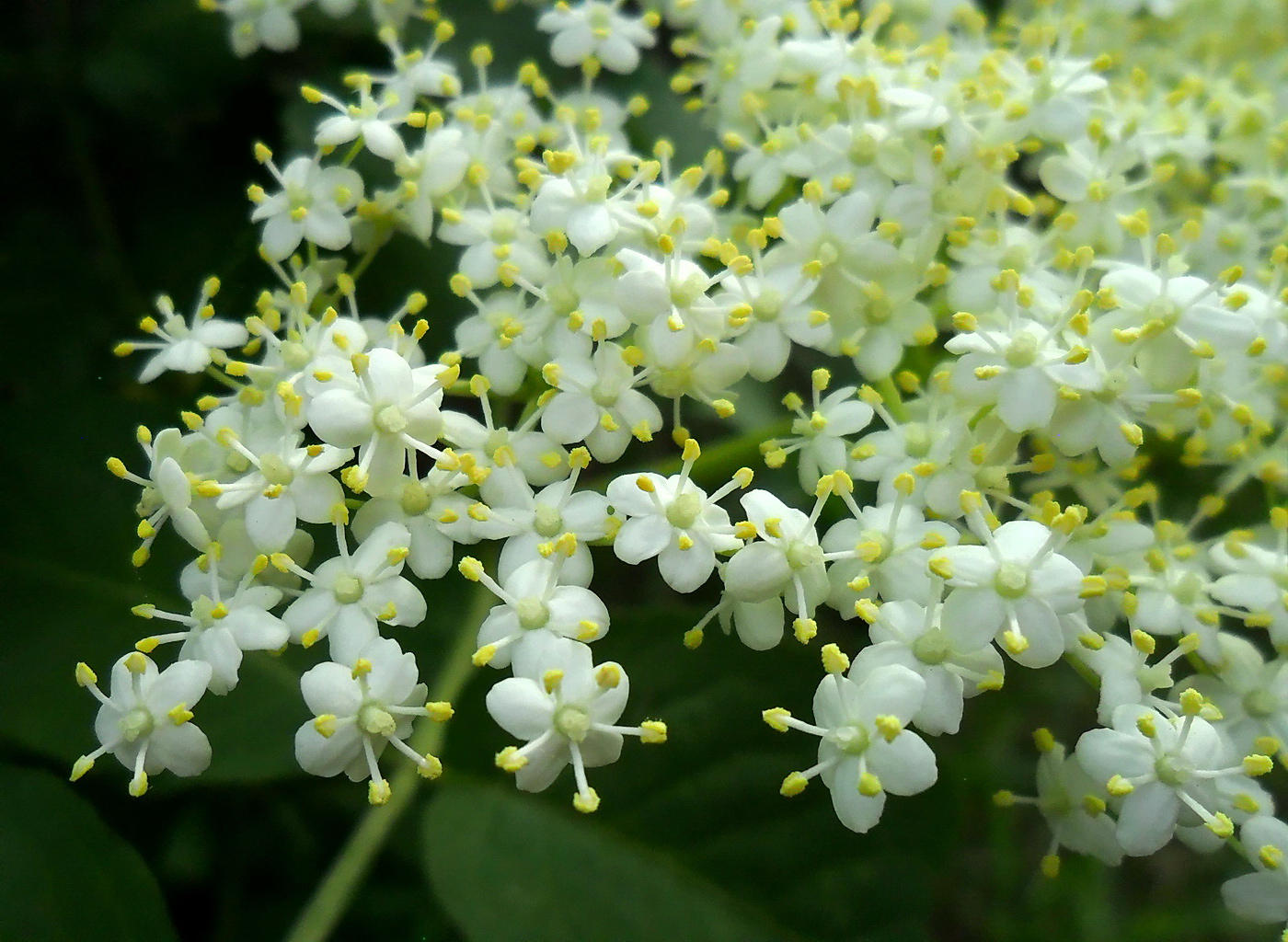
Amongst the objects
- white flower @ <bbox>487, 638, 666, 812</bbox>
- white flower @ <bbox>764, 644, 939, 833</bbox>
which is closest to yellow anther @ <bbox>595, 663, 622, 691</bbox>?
white flower @ <bbox>487, 638, 666, 812</bbox>

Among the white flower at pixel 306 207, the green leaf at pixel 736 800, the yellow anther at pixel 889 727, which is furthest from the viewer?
the green leaf at pixel 736 800

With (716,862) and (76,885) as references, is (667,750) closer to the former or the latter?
(716,862)

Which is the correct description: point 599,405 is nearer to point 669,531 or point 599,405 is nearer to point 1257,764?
point 669,531

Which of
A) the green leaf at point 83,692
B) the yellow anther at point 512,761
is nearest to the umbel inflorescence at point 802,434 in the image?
the yellow anther at point 512,761

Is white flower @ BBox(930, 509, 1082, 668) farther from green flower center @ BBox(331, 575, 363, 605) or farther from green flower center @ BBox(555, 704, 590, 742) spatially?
green flower center @ BBox(331, 575, 363, 605)

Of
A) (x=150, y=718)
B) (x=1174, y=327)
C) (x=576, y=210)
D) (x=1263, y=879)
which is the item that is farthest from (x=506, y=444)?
(x=1263, y=879)

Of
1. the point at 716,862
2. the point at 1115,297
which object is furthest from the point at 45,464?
the point at 1115,297

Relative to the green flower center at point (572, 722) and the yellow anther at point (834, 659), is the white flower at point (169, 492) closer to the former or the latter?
the green flower center at point (572, 722)
